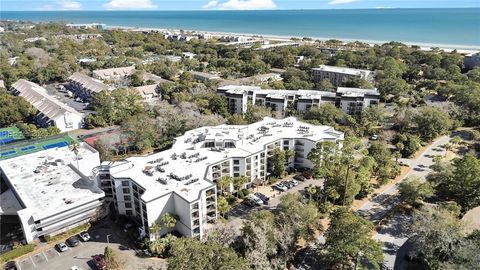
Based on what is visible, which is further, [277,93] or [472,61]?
[472,61]

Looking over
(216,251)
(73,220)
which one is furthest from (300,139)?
(73,220)

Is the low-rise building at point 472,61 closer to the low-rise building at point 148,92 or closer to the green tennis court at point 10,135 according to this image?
the low-rise building at point 148,92

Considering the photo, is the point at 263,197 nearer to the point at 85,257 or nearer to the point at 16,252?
the point at 85,257

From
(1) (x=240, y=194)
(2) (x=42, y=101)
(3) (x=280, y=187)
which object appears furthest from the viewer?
(2) (x=42, y=101)

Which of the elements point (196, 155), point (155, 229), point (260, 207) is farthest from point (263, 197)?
point (155, 229)

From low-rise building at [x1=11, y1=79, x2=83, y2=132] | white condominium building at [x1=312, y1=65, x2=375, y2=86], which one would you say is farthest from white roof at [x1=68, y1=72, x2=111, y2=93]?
white condominium building at [x1=312, y1=65, x2=375, y2=86]

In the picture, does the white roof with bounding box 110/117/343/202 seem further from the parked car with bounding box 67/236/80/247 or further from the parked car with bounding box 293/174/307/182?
the parked car with bounding box 67/236/80/247

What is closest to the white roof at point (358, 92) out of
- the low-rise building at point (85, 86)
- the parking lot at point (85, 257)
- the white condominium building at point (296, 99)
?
the white condominium building at point (296, 99)
